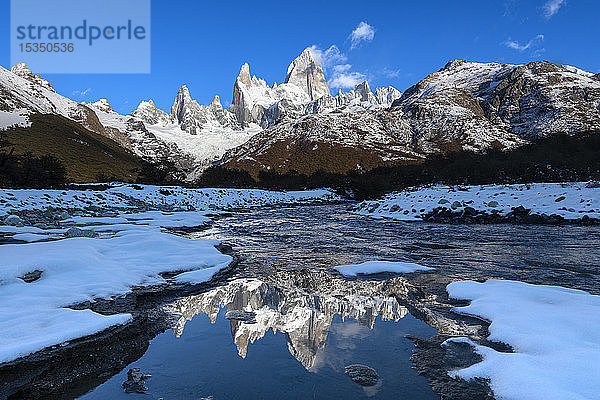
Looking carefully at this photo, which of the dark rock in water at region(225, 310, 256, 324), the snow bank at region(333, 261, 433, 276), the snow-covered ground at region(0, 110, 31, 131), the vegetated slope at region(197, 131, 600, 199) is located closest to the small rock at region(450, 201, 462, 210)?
the snow bank at region(333, 261, 433, 276)

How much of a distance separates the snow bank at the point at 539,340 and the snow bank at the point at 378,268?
1.36 meters

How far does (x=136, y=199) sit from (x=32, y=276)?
17217 mm

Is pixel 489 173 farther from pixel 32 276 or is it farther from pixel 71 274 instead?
pixel 32 276

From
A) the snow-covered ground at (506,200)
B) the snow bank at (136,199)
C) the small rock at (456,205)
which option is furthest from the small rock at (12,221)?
the small rock at (456,205)

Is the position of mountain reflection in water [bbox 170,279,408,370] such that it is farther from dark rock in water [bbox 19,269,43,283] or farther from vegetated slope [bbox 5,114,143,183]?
vegetated slope [bbox 5,114,143,183]

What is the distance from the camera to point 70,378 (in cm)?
234

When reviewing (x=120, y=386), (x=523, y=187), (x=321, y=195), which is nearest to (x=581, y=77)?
(x=321, y=195)

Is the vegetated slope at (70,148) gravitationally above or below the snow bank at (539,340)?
above

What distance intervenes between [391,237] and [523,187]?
11324 mm

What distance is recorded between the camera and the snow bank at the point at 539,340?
6.82 feet

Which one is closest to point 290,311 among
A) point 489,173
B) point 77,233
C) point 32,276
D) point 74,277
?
point 74,277

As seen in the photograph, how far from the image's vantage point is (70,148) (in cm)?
11156

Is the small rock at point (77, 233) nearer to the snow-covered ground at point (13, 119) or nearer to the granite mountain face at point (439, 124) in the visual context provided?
the granite mountain face at point (439, 124)

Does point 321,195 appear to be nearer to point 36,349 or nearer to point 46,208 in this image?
point 46,208
